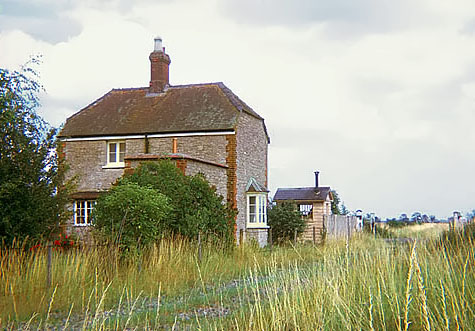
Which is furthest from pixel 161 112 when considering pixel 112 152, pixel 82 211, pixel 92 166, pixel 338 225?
pixel 338 225

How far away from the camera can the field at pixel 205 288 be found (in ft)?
19.0

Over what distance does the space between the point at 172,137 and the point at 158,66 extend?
15.7 feet

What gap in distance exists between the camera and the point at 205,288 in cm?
932

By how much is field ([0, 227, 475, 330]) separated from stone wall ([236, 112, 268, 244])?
10.2 meters

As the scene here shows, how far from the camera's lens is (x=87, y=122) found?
24906 mm

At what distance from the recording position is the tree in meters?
10.4

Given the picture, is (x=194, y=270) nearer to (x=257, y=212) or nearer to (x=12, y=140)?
(x=12, y=140)

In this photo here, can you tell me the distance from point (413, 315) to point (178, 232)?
9754 mm

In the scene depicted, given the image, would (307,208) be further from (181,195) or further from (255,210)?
(181,195)

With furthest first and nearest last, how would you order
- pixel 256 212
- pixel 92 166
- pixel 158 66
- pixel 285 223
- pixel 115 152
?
pixel 158 66 < pixel 285 223 < pixel 115 152 < pixel 92 166 < pixel 256 212

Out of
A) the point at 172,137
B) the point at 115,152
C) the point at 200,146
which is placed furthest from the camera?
the point at 115,152

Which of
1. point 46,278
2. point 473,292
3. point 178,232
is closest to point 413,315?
point 473,292

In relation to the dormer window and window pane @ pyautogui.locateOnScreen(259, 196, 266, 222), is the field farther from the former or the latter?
window pane @ pyautogui.locateOnScreen(259, 196, 266, 222)

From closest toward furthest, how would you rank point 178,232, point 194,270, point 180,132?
point 194,270 < point 178,232 < point 180,132
